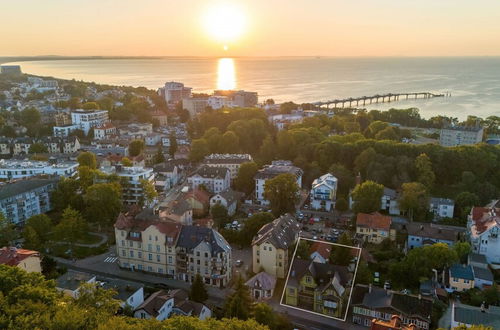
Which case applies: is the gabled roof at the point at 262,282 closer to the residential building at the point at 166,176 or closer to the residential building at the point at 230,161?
the residential building at the point at 166,176

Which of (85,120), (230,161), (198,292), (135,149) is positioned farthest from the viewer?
(85,120)

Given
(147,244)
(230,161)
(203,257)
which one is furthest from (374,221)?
(230,161)

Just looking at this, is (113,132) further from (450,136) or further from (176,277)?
(450,136)

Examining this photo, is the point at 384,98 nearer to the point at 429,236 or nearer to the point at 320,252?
the point at 429,236

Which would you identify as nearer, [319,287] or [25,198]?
[319,287]

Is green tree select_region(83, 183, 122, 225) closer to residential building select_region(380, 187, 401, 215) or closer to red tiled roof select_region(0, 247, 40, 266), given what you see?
red tiled roof select_region(0, 247, 40, 266)

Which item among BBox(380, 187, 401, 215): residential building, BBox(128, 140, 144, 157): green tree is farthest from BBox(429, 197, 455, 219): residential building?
BBox(128, 140, 144, 157): green tree

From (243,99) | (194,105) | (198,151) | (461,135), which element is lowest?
(198,151)
